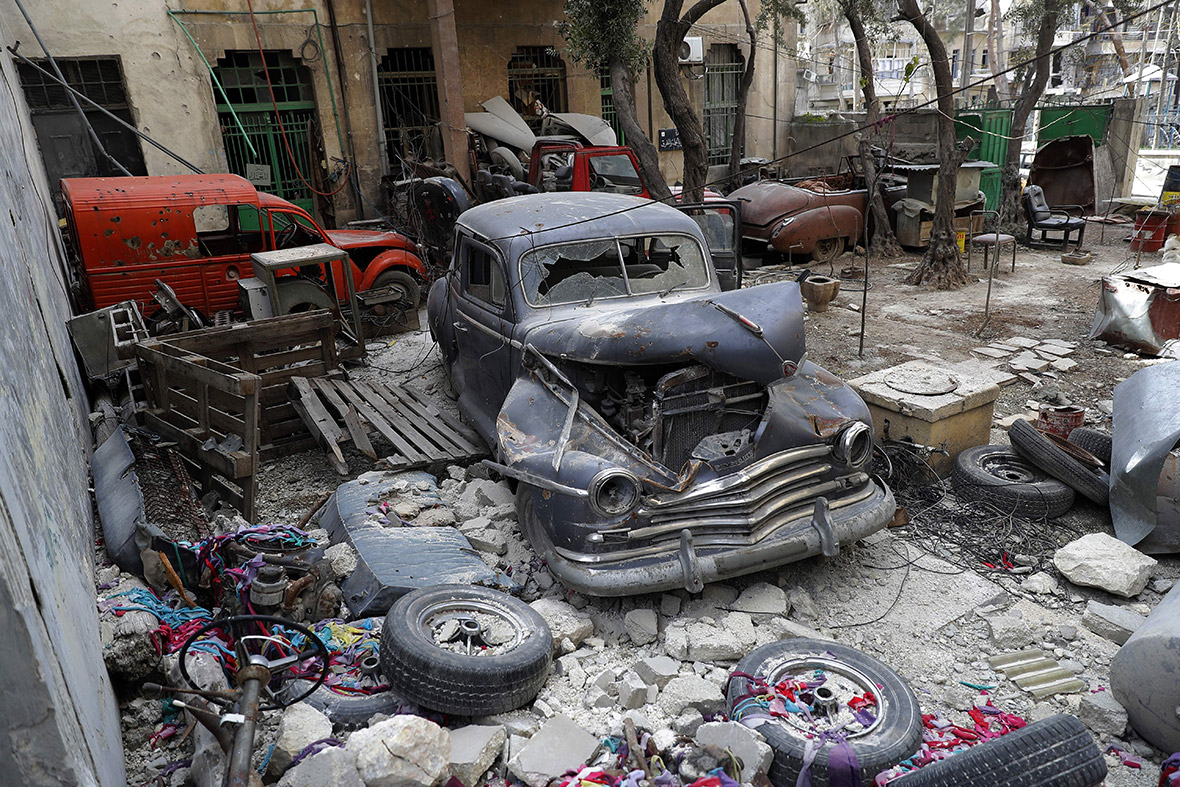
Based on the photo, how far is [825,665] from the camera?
3.59 m

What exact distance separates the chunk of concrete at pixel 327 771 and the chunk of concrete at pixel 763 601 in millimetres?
2162

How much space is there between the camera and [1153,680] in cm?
321

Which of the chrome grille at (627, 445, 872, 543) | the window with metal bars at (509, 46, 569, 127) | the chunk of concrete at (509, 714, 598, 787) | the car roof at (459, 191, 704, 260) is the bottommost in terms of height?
the chunk of concrete at (509, 714, 598, 787)

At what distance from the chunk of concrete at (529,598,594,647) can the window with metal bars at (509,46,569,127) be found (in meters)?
13.2

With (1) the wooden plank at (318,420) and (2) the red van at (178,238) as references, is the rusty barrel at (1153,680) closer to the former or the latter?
(1) the wooden plank at (318,420)

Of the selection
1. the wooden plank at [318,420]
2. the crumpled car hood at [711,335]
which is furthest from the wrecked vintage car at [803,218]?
the crumpled car hood at [711,335]

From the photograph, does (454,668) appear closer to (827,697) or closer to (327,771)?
(327,771)

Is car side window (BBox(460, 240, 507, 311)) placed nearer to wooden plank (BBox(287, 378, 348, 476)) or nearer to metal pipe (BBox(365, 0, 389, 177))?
wooden plank (BBox(287, 378, 348, 476))

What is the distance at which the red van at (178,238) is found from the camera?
813cm

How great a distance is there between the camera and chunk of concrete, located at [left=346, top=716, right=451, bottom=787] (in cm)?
280

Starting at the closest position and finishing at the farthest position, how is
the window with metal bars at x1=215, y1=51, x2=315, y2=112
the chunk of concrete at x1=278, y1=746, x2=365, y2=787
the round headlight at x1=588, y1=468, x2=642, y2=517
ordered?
1. the chunk of concrete at x1=278, y1=746, x2=365, y2=787
2. the round headlight at x1=588, y1=468, x2=642, y2=517
3. the window with metal bars at x1=215, y1=51, x2=315, y2=112

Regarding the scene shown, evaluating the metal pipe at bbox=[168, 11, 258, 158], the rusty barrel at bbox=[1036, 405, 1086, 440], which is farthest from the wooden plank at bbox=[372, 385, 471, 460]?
the metal pipe at bbox=[168, 11, 258, 158]

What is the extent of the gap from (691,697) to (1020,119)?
13524 millimetres

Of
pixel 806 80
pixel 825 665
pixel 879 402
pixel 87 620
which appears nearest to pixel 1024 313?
pixel 879 402
